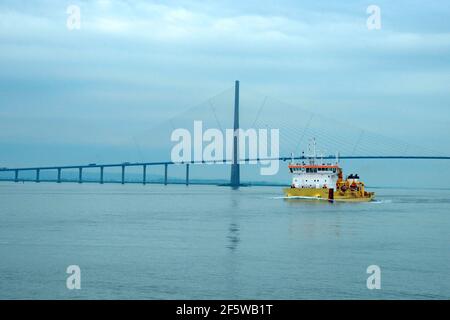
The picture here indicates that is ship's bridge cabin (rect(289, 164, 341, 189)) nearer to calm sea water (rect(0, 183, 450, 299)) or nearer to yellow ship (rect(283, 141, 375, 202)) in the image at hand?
yellow ship (rect(283, 141, 375, 202))

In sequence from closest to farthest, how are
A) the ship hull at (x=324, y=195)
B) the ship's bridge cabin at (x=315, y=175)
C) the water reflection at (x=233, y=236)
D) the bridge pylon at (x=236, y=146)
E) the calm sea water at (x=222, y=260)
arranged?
the calm sea water at (x=222, y=260)
the water reflection at (x=233, y=236)
the ship's bridge cabin at (x=315, y=175)
the ship hull at (x=324, y=195)
the bridge pylon at (x=236, y=146)

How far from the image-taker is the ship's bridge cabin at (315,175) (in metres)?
55.1

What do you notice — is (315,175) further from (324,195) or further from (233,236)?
(233,236)

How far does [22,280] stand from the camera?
1494 cm

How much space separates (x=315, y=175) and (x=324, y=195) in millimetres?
1719

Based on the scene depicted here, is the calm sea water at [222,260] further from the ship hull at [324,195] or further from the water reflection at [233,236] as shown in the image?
the ship hull at [324,195]

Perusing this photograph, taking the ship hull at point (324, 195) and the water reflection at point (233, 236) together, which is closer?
the water reflection at point (233, 236)

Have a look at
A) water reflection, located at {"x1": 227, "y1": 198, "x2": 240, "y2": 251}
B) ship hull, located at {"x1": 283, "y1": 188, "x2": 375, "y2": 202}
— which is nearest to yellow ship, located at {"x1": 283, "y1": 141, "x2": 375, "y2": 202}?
ship hull, located at {"x1": 283, "y1": 188, "x2": 375, "y2": 202}

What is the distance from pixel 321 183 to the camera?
5597 centimetres

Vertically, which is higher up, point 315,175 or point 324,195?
Answer: point 315,175

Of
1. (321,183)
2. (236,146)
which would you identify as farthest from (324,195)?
(236,146)

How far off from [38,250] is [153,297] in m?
7.86

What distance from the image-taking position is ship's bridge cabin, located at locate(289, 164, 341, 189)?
181 ft

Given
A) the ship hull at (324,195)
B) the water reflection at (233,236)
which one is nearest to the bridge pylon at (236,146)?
the ship hull at (324,195)
